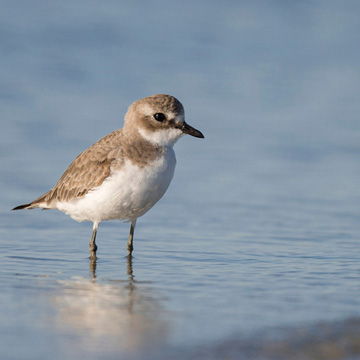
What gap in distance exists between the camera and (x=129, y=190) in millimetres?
8227

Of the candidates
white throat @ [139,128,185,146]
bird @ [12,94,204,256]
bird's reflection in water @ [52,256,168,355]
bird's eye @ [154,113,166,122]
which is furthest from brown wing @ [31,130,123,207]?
bird's reflection in water @ [52,256,168,355]

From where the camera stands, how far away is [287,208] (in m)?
11.1

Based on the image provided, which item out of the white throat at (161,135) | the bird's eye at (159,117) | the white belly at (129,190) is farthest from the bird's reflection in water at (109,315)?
the bird's eye at (159,117)

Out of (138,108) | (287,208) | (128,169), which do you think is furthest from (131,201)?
(287,208)

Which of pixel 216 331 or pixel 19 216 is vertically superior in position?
pixel 19 216

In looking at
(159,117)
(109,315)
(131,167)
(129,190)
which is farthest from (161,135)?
(109,315)

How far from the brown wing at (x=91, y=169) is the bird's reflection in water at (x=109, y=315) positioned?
4.32 feet

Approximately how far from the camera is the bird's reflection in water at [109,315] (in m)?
5.18

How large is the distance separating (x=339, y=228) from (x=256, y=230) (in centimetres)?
104

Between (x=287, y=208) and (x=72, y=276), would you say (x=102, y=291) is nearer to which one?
(x=72, y=276)

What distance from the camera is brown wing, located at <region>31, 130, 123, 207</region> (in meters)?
8.42

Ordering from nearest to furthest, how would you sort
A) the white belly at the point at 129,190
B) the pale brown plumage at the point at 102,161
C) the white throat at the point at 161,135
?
1. the white belly at the point at 129,190
2. the pale brown plumage at the point at 102,161
3. the white throat at the point at 161,135

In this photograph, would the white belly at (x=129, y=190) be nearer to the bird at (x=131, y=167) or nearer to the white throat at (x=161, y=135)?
the bird at (x=131, y=167)

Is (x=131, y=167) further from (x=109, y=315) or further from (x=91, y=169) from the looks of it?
(x=109, y=315)
